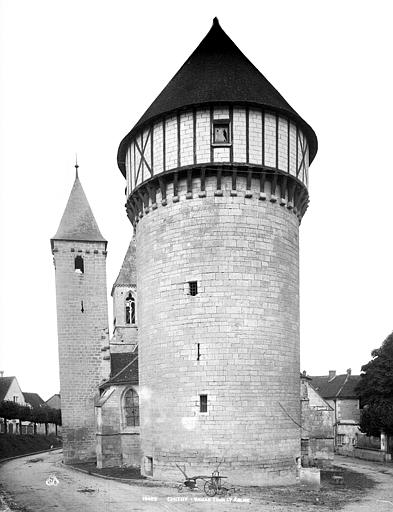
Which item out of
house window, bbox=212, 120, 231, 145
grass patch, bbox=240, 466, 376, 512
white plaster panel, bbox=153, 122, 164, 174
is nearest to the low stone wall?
grass patch, bbox=240, 466, 376, 512

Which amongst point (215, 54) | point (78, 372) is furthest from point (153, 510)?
point (78, 372)

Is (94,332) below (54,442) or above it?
above

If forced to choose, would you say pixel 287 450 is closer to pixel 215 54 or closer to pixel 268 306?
pixel 268 306

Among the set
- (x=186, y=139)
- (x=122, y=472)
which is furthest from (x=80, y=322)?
(x=186, y=139)

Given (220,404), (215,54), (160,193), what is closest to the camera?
(220,404)

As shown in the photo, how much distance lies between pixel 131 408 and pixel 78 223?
14405mm

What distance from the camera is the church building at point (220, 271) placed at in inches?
706

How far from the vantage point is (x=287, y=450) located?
60.7 ft

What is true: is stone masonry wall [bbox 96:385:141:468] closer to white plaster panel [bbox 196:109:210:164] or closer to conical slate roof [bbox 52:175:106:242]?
conical slate roof [bbox 52:175:106:242]

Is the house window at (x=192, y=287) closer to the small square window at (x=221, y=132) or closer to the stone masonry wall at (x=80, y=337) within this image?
the small square window at (x=221, y=132)

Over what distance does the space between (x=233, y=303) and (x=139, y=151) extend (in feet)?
20.8

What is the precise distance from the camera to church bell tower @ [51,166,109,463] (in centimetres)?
3403

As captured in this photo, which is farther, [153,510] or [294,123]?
[294,123]

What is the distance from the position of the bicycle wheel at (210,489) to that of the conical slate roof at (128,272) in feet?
104
